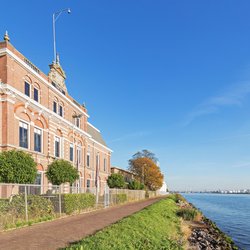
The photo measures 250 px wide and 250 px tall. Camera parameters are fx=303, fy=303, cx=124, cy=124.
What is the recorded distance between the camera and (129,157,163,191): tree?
291 feet

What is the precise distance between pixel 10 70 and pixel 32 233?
16.9 m

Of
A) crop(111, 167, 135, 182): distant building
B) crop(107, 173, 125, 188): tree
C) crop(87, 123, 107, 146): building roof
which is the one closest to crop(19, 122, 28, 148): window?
crop(107, 173, 125, 188): tree

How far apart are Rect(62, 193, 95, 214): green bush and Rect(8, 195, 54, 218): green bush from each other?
1.61m

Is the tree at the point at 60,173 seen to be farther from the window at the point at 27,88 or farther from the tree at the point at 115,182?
the tree at the point at 115,182

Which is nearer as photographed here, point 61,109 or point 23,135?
point 23,135

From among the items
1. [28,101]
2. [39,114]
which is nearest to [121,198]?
[39,114]

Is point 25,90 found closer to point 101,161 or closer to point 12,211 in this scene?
point 12,211

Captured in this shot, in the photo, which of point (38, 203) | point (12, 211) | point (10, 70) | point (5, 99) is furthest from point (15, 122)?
point (12, 211)

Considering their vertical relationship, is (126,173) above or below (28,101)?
below

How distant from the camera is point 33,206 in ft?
56.6

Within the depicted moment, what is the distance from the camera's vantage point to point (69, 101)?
39594 millimetres

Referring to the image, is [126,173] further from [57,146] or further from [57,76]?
[57,76]

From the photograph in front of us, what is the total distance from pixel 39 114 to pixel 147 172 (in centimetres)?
6240

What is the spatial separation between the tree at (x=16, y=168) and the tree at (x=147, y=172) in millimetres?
69293
